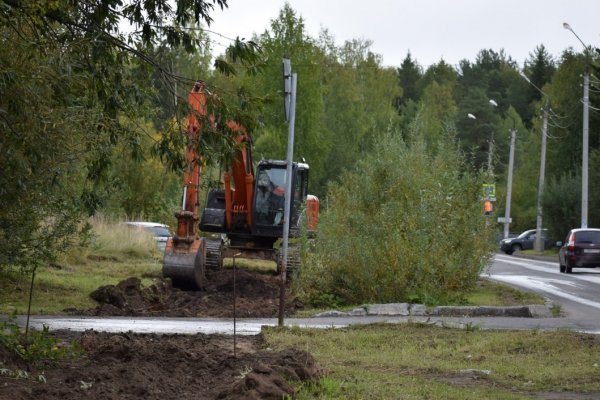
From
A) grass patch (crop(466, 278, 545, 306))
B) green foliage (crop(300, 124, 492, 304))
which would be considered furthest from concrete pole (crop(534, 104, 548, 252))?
green foliage (crop(300, 124, 492, 304))

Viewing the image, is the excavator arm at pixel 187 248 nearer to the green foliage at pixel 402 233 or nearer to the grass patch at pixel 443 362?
the green foliage at pixel 402 233

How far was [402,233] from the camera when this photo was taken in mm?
22656

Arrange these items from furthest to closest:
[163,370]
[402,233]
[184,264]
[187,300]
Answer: [184,264] → [187,300] → [402,233] → [163,370]

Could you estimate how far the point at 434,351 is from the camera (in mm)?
14094

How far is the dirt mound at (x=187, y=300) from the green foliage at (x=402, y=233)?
4.29 feet

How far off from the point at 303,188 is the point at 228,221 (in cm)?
213

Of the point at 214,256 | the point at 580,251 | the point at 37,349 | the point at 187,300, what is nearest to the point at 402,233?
the point at 187,300

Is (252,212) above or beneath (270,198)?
beneath

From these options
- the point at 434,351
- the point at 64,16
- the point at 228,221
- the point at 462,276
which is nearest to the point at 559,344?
the point at 434,351

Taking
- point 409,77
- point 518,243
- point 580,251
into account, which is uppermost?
point 409,77

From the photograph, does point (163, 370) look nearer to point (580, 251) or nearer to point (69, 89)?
point (69, 89)

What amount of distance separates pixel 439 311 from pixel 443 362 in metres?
Answer: 7.43

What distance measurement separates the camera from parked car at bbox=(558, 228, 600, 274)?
40531 millimetres

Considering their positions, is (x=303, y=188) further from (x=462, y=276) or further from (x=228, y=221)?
(x=462, y=276)
